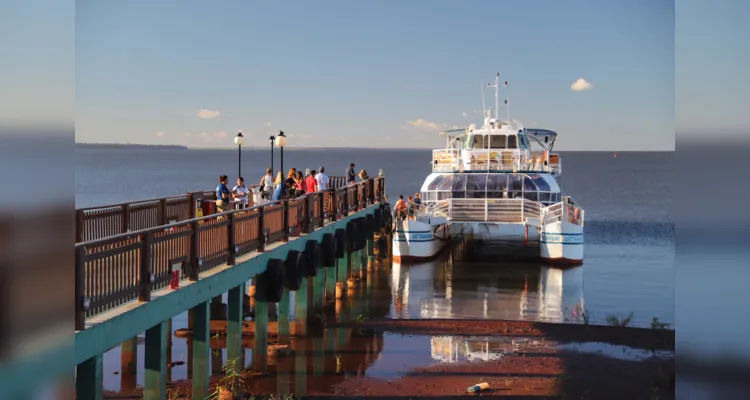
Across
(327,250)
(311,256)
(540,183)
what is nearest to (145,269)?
(311,256)

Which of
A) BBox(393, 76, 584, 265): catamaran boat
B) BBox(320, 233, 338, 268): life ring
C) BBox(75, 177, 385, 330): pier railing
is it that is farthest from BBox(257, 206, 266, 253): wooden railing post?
BBox(393, 76, 584, 265): catamaran boat

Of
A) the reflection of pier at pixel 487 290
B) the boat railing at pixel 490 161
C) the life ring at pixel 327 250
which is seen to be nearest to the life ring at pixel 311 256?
the life ring at pixel 327 250

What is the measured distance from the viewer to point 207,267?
1213 centimetres

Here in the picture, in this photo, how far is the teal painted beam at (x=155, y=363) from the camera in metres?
10.1

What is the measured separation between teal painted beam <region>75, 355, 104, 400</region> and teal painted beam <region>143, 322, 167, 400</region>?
1648 millimetres

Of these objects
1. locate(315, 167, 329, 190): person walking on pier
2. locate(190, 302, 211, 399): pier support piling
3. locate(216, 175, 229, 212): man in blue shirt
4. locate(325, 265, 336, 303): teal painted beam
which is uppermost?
locate(315, 167, 329, 190): person walking on pier

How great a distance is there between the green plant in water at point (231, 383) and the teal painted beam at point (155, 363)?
2480mm

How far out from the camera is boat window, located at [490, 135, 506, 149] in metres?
37.7

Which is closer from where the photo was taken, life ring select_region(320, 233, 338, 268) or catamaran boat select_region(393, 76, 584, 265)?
life ring select_region(320, 233, 338, 268)

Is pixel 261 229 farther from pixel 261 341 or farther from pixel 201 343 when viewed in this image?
pixel 201 343

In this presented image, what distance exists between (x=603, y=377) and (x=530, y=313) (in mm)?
7236

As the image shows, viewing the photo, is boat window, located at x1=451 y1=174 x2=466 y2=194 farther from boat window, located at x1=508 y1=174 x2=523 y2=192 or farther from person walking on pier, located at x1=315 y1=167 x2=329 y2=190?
person walking on pier, located at x1=315 y1=167 x2=329 y2=190

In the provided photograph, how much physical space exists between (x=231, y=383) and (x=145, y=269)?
14.4 feet

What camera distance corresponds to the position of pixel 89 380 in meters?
8.33
